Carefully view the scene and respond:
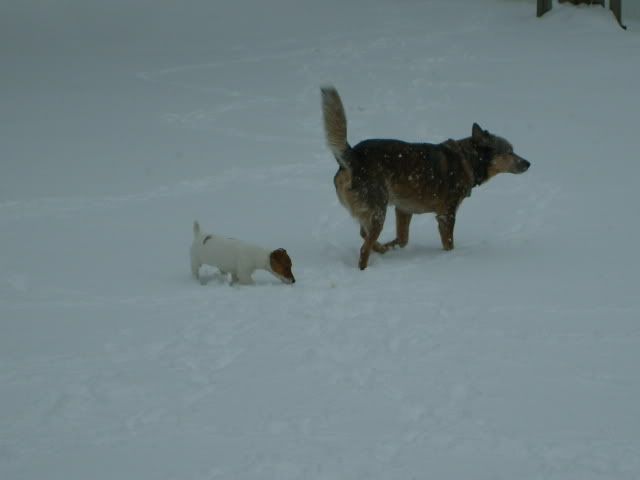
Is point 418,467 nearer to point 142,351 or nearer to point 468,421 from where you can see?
→ point 468,421

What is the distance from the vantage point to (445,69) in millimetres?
16766

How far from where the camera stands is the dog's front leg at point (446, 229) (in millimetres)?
9242

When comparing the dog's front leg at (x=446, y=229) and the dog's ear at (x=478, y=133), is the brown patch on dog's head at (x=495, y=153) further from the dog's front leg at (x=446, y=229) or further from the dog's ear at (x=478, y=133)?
the dog's front leg at (x=446, y=229)

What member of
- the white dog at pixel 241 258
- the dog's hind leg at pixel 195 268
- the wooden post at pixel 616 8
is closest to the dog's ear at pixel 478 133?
the white dog at pixel 241 258

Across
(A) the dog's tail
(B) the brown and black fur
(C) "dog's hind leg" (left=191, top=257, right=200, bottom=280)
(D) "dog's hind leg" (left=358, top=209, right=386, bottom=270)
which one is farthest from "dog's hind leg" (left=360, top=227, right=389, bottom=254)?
(C) "dog's hind leg" (left=191, top=257, right=200, bottom=280)

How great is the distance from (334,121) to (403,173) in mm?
1034

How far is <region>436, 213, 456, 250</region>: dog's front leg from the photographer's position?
9.24 m

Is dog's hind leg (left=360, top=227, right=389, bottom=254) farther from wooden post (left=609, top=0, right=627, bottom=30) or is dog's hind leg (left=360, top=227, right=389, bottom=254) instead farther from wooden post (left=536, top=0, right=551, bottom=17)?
wooden post (left=536, top=0, right=551, bottom=17)

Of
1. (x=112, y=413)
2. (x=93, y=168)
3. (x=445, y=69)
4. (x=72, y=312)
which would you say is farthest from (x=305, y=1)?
(x=112, y=413)

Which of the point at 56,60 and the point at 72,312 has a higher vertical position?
the point at 56,60

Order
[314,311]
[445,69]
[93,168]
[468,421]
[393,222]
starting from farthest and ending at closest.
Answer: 1. [445,69]
2. [93,168]
3. [393,222]
4. [314,311]
5. [468,421]

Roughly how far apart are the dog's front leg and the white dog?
2047 mm

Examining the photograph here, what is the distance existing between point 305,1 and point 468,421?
19.4m

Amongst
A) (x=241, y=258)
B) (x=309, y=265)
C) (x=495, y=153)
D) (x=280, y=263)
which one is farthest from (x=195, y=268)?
(x=495, y=153)
